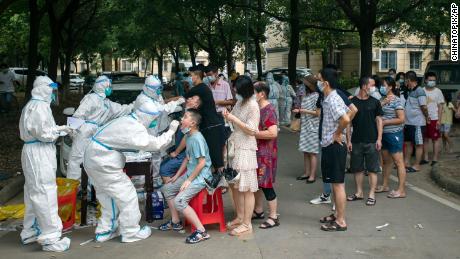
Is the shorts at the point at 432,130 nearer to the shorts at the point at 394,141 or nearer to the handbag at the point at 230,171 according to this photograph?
the shorts at the point at 394,141

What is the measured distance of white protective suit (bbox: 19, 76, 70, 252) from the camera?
5898 mm

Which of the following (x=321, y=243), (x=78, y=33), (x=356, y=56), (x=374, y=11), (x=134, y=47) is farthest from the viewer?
(x=356, y=56)

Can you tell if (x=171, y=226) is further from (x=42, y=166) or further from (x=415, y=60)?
(x=415, y=60)

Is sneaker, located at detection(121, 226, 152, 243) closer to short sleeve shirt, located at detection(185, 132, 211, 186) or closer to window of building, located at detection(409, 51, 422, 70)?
short sleeve shirt, located at detection(185, 132, 211, 186)

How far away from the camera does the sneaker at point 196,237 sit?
20.2 ft

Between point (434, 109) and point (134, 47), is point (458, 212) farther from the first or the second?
point (134, 47)

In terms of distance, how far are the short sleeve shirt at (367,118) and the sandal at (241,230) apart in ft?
7.39

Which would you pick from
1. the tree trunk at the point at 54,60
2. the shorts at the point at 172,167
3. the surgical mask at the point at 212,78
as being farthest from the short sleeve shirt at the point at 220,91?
the tree trunk at the point at 54,60

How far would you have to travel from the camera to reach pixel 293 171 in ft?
34.2

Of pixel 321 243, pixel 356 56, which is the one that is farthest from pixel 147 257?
pixel 356 56

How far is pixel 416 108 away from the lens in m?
10.1

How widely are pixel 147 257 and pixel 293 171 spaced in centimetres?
508

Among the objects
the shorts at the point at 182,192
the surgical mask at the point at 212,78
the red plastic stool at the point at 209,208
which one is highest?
the surgical mask at the point at 212,78

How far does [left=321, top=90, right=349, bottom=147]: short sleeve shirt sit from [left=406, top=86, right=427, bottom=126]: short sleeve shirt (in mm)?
4026
